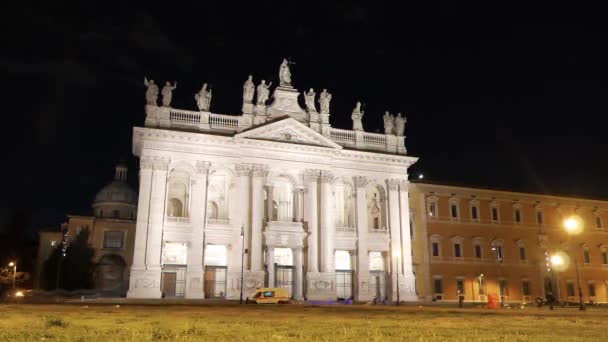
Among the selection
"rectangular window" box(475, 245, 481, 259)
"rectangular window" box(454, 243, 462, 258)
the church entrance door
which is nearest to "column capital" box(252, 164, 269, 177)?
the church entrance door

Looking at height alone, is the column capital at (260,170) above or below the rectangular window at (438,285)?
above

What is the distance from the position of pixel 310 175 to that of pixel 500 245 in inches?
947

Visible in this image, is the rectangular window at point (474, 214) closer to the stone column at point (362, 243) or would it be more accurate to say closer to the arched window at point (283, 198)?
the stone column at point (362, 243)

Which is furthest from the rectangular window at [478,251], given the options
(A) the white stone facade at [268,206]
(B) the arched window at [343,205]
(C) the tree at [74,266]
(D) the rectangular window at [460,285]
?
(C) the tree at [74,266]

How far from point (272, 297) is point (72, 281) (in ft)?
103

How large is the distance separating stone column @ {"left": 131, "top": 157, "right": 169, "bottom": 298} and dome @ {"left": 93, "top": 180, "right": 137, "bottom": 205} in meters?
32.8

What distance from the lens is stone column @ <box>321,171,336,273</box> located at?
48.8 meters

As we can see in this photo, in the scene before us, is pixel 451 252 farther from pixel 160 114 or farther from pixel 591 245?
pixel 160 114

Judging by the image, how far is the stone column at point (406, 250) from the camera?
167 ft

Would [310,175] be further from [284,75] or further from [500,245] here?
[500,245]

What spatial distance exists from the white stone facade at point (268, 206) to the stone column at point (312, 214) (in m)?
0.09

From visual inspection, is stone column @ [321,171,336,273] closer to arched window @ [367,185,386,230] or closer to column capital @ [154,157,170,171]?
arched window @ [367,185,386,230]

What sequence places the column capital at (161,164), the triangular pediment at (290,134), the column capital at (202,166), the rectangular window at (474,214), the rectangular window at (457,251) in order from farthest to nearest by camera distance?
the rectangular window at (474,214) < the rectangular window at (457,251) < the triangular pediment at (290,134) < the column capital at (202,166) < the column capital at (161,164)

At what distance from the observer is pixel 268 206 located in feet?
162
